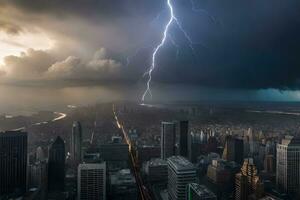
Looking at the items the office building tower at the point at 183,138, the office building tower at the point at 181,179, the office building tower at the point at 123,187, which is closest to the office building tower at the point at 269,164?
the office building tower at the point at 183,138

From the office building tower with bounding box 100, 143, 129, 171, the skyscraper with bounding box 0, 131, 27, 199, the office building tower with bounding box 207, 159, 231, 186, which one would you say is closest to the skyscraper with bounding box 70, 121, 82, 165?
the office building tower with bounding box 100, 143, 129, 171

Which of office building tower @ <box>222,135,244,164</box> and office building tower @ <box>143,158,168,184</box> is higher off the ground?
office building tower @ <box>222,135,244,164</box>

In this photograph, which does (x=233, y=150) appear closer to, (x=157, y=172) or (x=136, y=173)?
(x=157, y=172)

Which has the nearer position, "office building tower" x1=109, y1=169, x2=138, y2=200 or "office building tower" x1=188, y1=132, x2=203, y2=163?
"office building tower" x1=109, y1=169, x2=138, y2=200

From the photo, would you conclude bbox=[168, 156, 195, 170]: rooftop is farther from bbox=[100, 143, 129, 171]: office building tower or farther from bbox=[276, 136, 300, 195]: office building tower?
bbox=[100, 143, 129, 171]: office building tower

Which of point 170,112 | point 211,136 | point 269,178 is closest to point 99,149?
point 170,112

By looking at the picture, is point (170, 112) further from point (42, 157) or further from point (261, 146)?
point (42, 157)

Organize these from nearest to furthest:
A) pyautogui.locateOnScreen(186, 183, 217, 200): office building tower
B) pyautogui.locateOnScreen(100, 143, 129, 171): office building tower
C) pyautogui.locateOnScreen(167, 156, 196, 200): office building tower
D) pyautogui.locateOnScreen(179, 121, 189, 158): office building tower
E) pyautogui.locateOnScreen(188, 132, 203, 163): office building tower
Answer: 1. pyautogui.locateOnScreen(186, 183, 217, 200): office building tower
2. pyautogui.locateOnScreen(167, 156, 196, 200): office building tower
3. pyautogui.locateOnScreen(100, 143, 129, 171): office building tower
4. pyautogui.locateOnScreen(179, 121, 189, 158): office building tower
5. pyautogui.locateOnScreen(188, 132, 203, 163): office building tower
